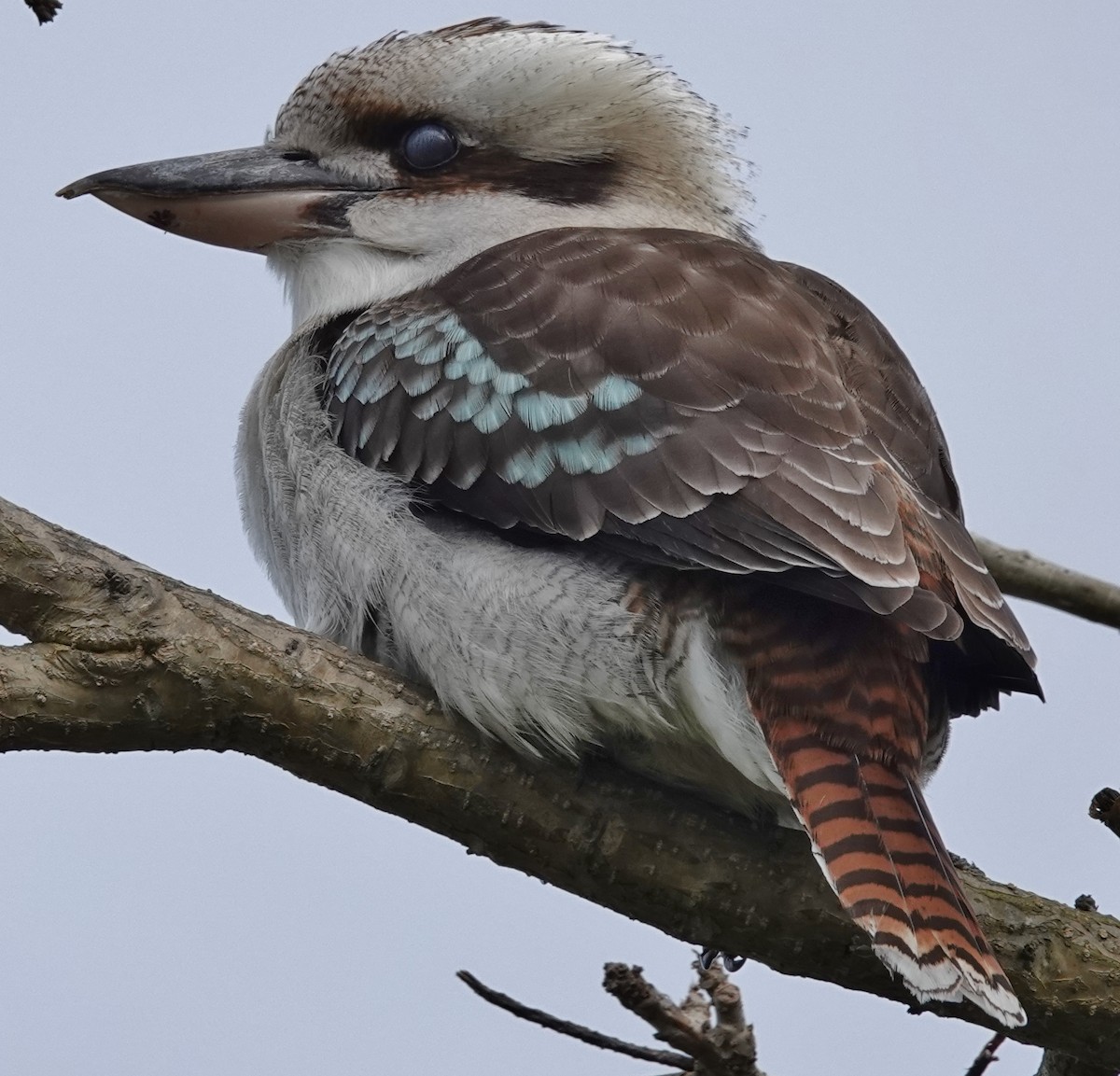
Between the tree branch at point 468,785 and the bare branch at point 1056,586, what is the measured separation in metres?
1.46

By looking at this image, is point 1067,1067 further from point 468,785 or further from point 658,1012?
point 468,785

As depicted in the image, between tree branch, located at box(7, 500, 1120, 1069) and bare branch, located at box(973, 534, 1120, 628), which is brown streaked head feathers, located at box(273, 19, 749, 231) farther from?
tree branch, located at box(7, 500, 1120, 1069)

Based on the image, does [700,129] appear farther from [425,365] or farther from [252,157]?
[425,365]

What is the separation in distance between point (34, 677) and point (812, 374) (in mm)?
1487

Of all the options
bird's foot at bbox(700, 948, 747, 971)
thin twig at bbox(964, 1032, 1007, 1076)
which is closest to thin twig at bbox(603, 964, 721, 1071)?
bird's foot at bbox(700, 948, 747, 971)

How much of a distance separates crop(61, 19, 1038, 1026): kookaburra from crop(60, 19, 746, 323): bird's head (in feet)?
0.04

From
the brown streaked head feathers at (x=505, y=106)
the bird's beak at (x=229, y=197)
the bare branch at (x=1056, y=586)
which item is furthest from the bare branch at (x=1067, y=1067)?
the bird's beak at (x=229, y=197)

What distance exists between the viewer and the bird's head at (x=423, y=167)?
13.3 ft

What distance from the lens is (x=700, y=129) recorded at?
4.63 meters

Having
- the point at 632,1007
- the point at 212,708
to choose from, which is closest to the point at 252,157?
the point at 212,708

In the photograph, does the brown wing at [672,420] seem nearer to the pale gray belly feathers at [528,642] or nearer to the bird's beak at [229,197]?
the pale gray belly feathers at [528,642]

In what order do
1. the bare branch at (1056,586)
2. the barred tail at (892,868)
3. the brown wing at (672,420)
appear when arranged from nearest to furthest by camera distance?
the barred tail at (892,868)
the brown wing at (672,420)
the bare branch at (1056,586)

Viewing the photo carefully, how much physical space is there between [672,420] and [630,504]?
19 centimetres

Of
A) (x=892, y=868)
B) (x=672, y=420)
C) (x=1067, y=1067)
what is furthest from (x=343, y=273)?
(x=1067, y=1067)
